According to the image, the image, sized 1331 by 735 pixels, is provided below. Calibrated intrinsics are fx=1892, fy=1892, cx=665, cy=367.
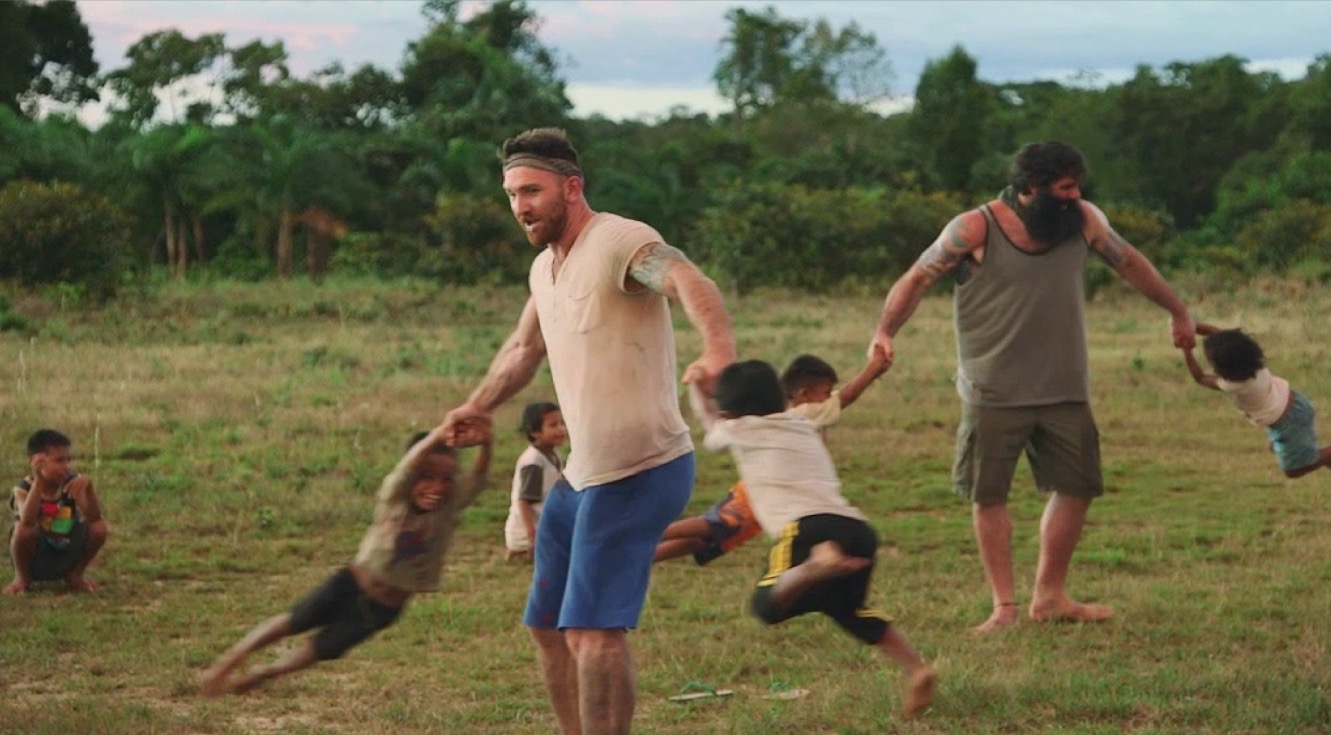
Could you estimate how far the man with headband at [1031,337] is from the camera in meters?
7.64

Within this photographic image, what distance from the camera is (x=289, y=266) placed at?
3155 centimetres

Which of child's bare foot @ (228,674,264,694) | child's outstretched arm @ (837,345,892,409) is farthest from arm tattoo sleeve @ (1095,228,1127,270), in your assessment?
child's bare foot @ (228,674,264,694)

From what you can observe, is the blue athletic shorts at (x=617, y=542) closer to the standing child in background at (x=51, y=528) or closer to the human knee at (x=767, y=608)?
the human knee at (x=767, y=608)

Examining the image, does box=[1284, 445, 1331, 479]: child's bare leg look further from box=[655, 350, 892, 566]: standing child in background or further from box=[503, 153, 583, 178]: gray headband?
box=[503, 153, 583, 178]: gray headband

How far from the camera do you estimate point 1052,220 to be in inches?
300

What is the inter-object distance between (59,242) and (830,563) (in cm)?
1938

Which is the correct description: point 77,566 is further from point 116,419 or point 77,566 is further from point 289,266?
point 289,266

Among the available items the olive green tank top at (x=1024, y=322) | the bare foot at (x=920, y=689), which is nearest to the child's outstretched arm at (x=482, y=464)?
the bare foot at (x=920, y=689)

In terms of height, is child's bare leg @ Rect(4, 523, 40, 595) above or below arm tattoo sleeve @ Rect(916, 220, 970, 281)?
below

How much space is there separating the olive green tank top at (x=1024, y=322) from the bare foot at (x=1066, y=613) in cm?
85

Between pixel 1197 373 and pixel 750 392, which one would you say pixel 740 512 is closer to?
pixel 1197 373

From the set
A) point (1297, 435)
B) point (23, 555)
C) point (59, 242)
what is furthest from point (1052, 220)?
point (59, 242)

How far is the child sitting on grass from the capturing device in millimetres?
5488

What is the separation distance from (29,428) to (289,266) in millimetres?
18714
